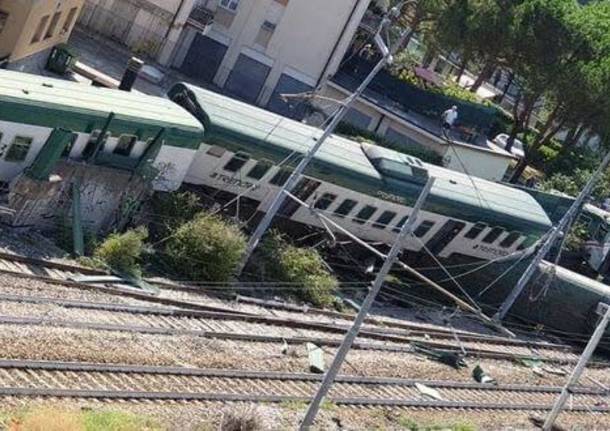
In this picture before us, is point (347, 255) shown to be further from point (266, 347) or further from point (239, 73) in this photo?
point (239, 73)

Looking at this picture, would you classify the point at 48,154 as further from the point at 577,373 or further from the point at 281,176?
the point at 577,373

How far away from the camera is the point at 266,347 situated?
1045 inches

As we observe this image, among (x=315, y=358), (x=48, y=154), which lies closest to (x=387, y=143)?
(x=315, y=358)

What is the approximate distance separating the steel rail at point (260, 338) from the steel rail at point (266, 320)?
541 millimetres

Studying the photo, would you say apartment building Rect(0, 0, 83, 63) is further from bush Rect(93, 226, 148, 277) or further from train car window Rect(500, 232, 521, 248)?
train car window Rect(500, 232, 521, 248)

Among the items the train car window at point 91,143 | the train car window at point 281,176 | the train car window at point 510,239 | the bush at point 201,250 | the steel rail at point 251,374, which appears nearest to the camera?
the steel rail at point 251,374

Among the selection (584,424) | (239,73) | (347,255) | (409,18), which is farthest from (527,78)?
(584,424)

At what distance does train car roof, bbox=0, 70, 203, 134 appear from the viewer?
2545 centimetres

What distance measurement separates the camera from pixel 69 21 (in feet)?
133

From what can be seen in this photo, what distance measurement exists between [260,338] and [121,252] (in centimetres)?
377

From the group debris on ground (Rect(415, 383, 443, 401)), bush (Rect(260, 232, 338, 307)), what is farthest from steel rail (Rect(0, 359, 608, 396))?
bush (Rect(260, 232, 338, 307))

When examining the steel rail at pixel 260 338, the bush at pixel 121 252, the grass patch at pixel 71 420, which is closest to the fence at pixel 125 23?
the steel rail at pixel 260 338

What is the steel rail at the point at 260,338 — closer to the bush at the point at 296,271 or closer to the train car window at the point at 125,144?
the bush at the point at 296,271

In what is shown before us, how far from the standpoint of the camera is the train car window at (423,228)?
A: 36406 mm
